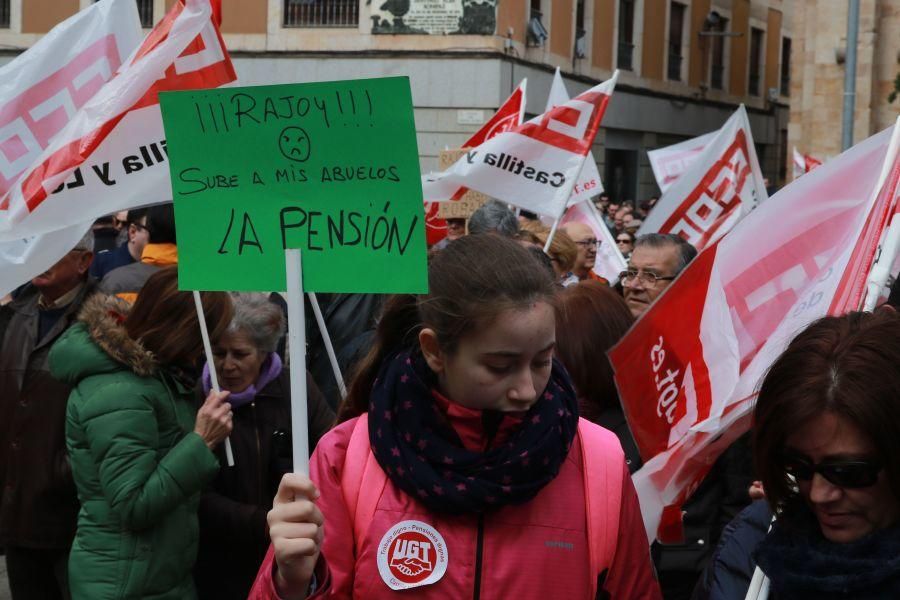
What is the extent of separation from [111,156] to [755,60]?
3457 cm

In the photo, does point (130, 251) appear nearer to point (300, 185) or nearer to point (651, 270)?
point (651, 270)

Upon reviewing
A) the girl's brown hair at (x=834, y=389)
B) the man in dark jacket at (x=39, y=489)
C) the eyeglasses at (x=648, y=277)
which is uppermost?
the girl's brown hair at (x=834, y=389)

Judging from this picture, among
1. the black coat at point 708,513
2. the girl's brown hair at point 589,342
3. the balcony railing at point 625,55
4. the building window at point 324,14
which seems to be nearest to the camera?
the black coat at point 708,513

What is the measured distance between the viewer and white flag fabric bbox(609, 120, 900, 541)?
313cm

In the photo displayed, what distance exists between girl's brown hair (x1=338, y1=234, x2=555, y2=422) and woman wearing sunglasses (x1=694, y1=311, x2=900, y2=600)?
51cm

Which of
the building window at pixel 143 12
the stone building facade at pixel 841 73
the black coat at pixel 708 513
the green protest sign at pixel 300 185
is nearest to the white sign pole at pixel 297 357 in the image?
the green protest sign at pixel 300 185

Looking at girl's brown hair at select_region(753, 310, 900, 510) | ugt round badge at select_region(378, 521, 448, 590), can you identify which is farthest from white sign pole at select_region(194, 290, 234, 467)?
girl's brown hair at select_region(753, 310, 900, 510)

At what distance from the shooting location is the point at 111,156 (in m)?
4.52

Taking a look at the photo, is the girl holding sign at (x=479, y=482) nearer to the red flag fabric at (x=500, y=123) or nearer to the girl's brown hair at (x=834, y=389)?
the girl's brown hair at (x=834, y=389)

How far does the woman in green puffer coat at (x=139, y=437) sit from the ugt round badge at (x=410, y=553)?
4.63ft

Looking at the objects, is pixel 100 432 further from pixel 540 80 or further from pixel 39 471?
pixel 540 80

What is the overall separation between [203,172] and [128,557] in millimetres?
1518

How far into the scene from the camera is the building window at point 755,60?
3684cm

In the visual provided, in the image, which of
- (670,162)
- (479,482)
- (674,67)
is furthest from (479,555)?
(674,67)
